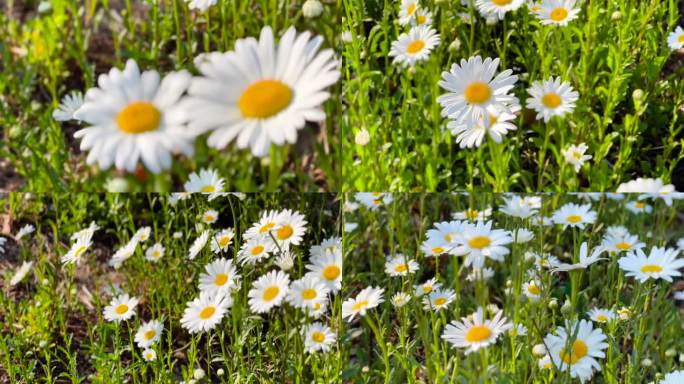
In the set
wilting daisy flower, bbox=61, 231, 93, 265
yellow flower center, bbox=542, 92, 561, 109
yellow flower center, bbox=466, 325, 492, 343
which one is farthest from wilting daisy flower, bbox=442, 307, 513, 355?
wilting daisy flower, bbox=61, 231, 93, 265

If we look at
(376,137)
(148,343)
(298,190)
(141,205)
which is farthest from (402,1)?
(148,343)

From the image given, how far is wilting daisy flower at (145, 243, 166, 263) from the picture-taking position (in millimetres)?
1314

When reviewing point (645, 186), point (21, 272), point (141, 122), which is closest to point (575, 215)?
point (645, 186)

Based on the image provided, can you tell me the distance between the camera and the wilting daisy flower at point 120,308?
127 centimetres

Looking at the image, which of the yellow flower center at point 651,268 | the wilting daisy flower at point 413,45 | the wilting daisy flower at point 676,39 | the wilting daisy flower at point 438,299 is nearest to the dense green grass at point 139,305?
the wilting daisy flower at point 438,299

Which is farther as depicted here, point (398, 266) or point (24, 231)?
point (24, 231)

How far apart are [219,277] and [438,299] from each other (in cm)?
34

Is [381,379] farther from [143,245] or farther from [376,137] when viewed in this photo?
[143,245]

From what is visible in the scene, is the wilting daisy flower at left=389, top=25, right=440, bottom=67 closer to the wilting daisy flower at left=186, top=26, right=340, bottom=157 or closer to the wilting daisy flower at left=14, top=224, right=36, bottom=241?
the wilting daisy flower at left=186, top=26, right=340, bottom=157

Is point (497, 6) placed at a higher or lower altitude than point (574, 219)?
higher

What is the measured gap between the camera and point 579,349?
107 cm

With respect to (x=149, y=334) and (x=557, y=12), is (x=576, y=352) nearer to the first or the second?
(x=557, y=12)

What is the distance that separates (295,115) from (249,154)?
9.8 inches

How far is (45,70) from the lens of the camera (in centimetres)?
147
